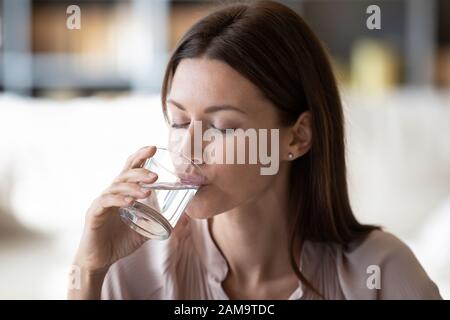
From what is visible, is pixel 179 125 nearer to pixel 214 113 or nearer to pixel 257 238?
pixel 214 113

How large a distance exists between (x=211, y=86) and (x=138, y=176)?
0.41ft

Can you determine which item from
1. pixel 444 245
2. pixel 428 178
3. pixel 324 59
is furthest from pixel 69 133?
pixel 428 178

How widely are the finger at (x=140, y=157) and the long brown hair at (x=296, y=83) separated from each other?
0.10m

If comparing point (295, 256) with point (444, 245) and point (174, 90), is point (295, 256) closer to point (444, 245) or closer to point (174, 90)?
point (174, 90)

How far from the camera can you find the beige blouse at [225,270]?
0.82 metres

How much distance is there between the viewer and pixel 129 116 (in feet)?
4.03

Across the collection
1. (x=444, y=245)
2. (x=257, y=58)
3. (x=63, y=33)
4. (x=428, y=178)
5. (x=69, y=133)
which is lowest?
(x=444, y=245)

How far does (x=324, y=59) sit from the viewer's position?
2.56 ft

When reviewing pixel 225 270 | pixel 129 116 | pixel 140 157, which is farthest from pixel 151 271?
pixel 129 116

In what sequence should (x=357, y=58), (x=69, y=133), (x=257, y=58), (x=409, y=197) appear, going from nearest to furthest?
(x=257, y=58) < (x=69, y=133) < (x=409, y=197) < (x=357, y=58)

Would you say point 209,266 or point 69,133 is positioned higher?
point 69,133

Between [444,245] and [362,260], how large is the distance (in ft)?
2.36

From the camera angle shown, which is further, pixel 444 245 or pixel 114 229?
pixel 444 245

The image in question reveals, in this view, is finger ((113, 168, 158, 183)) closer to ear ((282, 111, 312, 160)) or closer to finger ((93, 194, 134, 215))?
finger ((93, 194, 134, 215))
